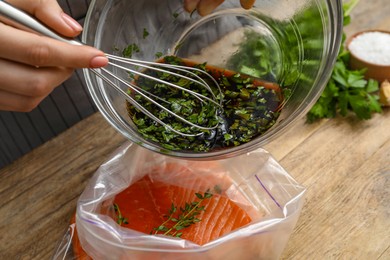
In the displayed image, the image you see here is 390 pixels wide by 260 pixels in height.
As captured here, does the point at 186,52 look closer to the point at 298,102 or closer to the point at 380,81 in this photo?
the point at 298,102

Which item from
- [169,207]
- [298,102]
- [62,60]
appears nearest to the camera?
[62,60]

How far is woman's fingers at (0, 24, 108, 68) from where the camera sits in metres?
0.51

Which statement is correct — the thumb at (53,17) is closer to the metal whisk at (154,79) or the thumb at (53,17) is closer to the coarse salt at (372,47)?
the metal whisk at (154,79)

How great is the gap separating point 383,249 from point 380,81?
41 cm

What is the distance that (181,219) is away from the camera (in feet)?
2.33

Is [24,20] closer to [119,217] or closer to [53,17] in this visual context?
[53,17]

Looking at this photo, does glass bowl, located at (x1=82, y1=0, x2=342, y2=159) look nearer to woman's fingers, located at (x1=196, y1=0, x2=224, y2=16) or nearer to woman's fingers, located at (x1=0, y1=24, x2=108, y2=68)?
woman's fingers, located at (x1=196, y1=0, x2=224, y2=16)

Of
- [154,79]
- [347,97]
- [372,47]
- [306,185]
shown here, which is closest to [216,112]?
[154,79]

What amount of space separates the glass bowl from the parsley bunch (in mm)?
208

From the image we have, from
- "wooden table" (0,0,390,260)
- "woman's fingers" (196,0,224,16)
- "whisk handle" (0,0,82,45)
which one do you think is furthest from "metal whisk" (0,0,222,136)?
"wooden table" (0,0,390,260)

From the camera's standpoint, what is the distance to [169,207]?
29.3 inches

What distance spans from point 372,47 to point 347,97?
0.56 feet

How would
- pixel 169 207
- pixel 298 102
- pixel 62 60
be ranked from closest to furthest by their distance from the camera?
1. pixel 62 60
2. pixel 298 102
3. pixel 169 207

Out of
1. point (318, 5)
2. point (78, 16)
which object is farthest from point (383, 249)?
point (78, 16)
